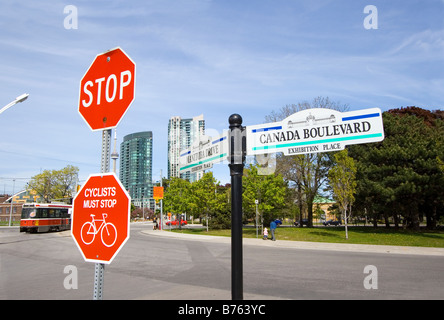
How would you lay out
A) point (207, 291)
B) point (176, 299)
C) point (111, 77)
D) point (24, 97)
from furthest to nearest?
point (24, 97), point (207, 291), point (176, 299), point (111, 77)

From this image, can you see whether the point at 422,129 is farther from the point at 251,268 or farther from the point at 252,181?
the point at 251,268

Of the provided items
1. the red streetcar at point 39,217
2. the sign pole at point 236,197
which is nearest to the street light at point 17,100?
the red streetcar at point 39,217

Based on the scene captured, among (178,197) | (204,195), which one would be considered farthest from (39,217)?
(204,195)

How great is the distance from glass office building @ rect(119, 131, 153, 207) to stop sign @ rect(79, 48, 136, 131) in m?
111

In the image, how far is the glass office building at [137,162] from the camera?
114 meters

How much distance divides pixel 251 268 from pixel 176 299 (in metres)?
5.20

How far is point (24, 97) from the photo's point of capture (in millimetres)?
19984

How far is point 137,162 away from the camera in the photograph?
126 metres

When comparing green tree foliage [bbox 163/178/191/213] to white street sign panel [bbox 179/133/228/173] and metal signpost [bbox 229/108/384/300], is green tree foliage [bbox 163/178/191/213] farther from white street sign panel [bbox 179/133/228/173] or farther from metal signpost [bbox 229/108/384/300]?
metal signpost [bbox 229/108/384/300]

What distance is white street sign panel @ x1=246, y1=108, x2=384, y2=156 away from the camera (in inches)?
84.2

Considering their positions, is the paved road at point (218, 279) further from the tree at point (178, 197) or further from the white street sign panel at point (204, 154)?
the tree at point (178, 197)

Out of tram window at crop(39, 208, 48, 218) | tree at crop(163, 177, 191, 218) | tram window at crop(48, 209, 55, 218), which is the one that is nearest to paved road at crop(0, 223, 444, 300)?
tram window at crop(39, 208, 48, 218)

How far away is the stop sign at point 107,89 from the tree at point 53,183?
6878 centimetres
